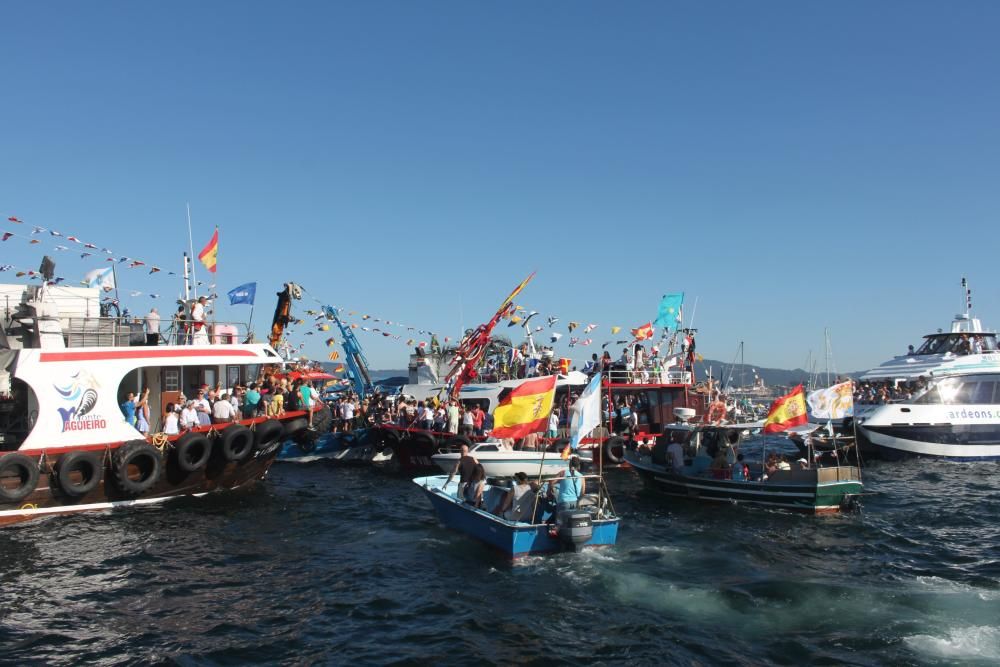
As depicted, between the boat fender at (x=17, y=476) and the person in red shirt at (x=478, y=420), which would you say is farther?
the person in red shirt at (x=478, y=420)

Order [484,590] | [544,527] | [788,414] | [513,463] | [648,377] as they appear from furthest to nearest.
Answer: [648,377] → [513,463] → [788,414] → [544,527] → [484,590]

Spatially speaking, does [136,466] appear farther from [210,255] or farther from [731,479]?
[731,479]

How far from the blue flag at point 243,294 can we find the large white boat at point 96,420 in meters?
3.00

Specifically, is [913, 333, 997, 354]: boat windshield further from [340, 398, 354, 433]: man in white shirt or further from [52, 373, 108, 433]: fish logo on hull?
[52, 373, 108, 433]: fish logo on hull

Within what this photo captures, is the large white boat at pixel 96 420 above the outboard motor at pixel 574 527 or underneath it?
above

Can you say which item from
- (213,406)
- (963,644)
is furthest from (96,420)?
(963,644)

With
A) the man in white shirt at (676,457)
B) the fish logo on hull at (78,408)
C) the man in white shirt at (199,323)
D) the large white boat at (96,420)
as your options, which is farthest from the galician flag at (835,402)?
the fish logo on hull at (78,408)

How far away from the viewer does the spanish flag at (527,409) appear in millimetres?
14328

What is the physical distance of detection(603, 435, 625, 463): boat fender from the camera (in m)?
27.8

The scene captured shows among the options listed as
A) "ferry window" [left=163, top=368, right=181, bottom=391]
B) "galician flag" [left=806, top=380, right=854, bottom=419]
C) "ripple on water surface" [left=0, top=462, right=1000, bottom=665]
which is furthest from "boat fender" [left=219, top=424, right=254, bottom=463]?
"galician flag" [left=806, top=380, right=854, bottom=419]

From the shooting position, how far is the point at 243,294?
25547 millimetres

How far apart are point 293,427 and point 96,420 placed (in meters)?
Answer: 5.46

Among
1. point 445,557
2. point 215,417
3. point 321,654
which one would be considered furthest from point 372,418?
point 321,654

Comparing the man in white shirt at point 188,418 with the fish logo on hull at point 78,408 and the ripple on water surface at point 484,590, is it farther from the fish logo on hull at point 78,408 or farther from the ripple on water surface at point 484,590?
the ripple on water surface at point 484,590
